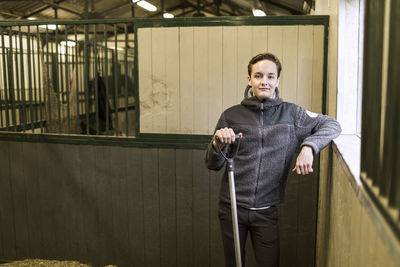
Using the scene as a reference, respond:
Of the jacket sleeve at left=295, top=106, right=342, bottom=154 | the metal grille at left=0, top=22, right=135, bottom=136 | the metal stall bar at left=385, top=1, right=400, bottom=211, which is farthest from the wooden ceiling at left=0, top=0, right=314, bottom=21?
the metal stall bar at left=385, top=1, right=400, bottom=211

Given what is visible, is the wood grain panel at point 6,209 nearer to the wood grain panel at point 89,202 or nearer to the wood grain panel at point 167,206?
the wood grain panel at point 89,202

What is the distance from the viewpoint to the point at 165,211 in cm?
329

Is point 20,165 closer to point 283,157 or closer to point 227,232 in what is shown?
point 227,232

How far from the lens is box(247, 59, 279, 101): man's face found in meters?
2.05

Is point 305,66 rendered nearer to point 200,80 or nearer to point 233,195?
point 200,80

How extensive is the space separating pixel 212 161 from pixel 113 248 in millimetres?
1751

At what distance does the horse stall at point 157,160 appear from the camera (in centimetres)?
298

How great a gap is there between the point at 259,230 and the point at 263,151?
0.40 meters

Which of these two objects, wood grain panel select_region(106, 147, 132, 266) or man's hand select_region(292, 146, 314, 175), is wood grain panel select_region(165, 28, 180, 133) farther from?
man's hand select_region(292, 146, 314, 175)

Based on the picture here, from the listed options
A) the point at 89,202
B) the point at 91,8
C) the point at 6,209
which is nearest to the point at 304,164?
the point at 89,202

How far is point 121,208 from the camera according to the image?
11.1 feet

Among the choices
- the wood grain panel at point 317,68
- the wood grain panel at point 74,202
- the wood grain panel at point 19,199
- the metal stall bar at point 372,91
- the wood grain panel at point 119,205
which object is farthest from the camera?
the wood grain panel at point 19,199

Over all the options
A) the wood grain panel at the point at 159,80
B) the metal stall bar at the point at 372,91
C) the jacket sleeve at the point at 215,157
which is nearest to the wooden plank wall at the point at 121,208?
the wood grain panel at the point at 159,80

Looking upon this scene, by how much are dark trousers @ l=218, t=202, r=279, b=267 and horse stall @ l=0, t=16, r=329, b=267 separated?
38.5 inches
